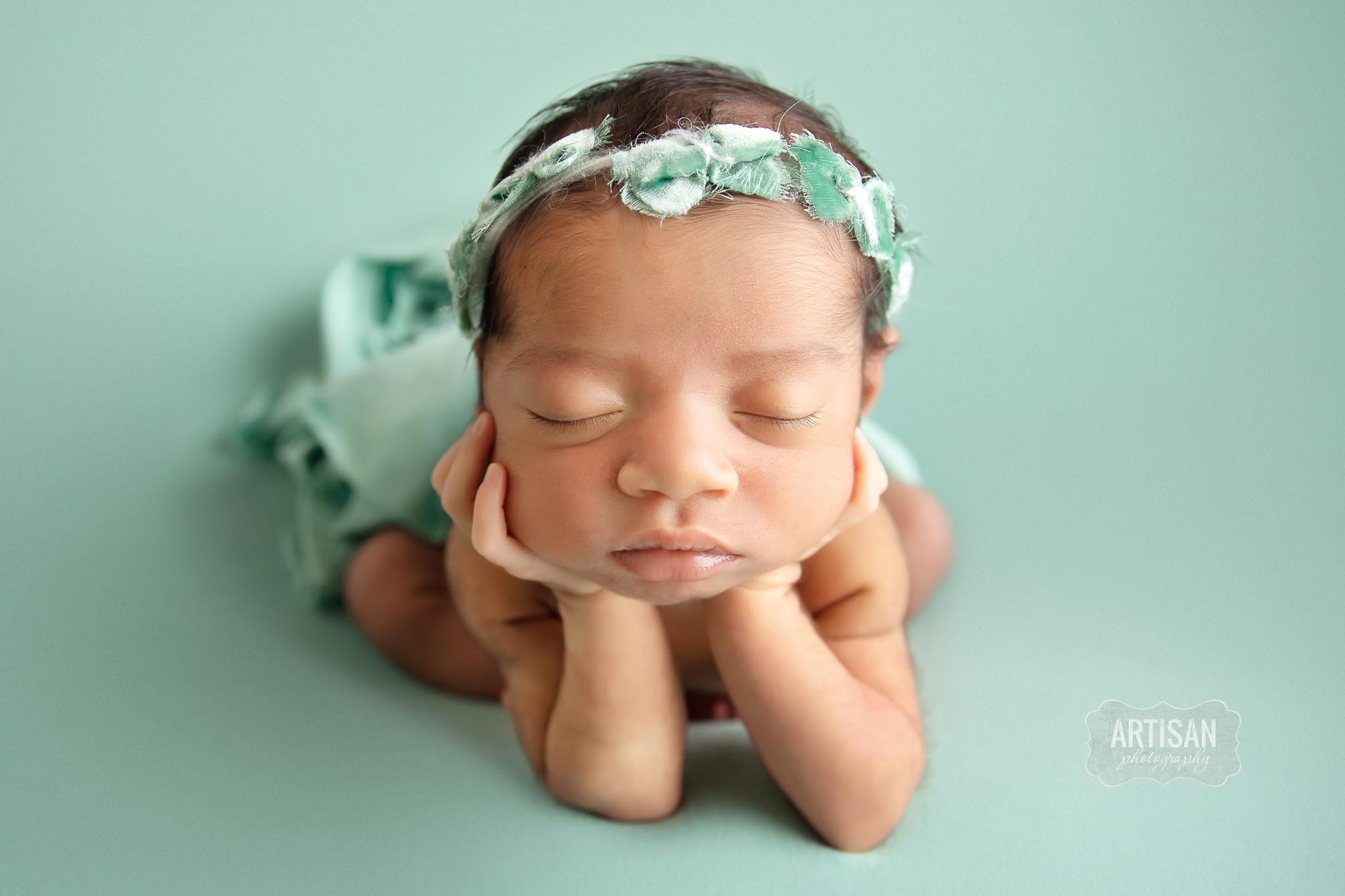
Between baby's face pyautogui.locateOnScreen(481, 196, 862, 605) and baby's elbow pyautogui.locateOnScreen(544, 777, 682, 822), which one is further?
baby's elbow pyautogui.locateOnScreen(544, 777, 682, 822)

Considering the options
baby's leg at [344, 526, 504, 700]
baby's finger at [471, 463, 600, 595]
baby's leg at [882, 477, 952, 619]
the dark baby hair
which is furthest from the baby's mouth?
baby's leg at [882, 477, 952, 619]

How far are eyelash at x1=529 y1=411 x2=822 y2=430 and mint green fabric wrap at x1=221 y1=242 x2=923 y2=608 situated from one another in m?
Result: 0.41

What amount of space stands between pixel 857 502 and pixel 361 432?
772mm

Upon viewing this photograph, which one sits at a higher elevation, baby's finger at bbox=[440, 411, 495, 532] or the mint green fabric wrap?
baby's finger at bbox=[440, 411, 495, 532]

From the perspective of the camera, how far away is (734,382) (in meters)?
1.02

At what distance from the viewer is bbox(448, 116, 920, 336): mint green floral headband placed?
1.03 metres

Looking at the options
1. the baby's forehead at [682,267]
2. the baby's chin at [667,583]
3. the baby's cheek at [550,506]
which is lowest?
the baby's chin at [667,583]

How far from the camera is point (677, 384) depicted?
100 centimetres

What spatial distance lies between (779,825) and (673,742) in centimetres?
12

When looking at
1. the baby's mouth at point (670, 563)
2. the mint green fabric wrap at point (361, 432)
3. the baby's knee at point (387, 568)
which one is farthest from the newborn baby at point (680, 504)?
the mint green fabric wrap at point (361, 432)

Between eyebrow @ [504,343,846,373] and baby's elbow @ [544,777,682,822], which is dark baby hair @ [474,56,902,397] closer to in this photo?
eyebrow @ [504,343,846,373]

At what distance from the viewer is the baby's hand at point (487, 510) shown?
1.11m

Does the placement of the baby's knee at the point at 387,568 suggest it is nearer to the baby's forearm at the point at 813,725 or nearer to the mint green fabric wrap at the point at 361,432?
the mint green fabric wrap at the point at 361,432

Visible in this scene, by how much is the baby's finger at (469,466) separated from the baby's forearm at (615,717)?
127 millimetres
